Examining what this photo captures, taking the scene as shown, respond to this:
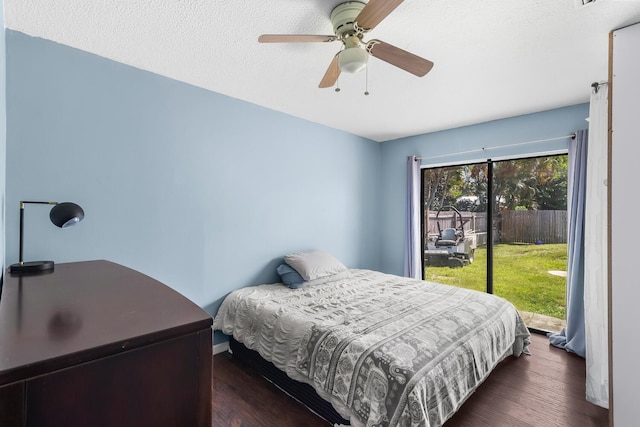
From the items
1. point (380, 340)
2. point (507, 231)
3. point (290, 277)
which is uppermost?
point (507, 231)

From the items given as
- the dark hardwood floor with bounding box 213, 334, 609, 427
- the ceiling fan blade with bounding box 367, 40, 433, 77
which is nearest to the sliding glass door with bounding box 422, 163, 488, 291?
the dark hardwood floor with bounding box 213, 334, 609, 427

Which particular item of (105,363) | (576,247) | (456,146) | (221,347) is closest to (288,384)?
(221,347)

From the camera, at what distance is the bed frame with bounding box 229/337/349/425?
1883mm

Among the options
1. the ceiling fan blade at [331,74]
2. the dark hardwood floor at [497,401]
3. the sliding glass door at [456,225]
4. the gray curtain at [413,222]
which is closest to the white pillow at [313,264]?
the dark hardwood floor at [497,401]

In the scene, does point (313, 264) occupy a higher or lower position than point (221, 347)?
higher

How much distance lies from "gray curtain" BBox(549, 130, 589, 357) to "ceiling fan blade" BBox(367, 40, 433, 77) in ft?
6.99

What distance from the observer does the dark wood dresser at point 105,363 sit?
531 millimetres

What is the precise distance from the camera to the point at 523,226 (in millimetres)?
3467

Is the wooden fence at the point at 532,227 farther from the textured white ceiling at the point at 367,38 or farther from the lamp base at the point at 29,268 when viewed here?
the lamp base at the point at 29,268

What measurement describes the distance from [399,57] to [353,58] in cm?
31

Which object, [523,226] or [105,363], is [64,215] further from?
[523,226]

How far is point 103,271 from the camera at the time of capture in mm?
1456

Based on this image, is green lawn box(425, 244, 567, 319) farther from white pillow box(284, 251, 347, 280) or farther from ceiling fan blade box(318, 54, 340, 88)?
ceiling fan blade box(318, 54, 340, 88)

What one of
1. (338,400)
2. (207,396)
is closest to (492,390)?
(338,400)
